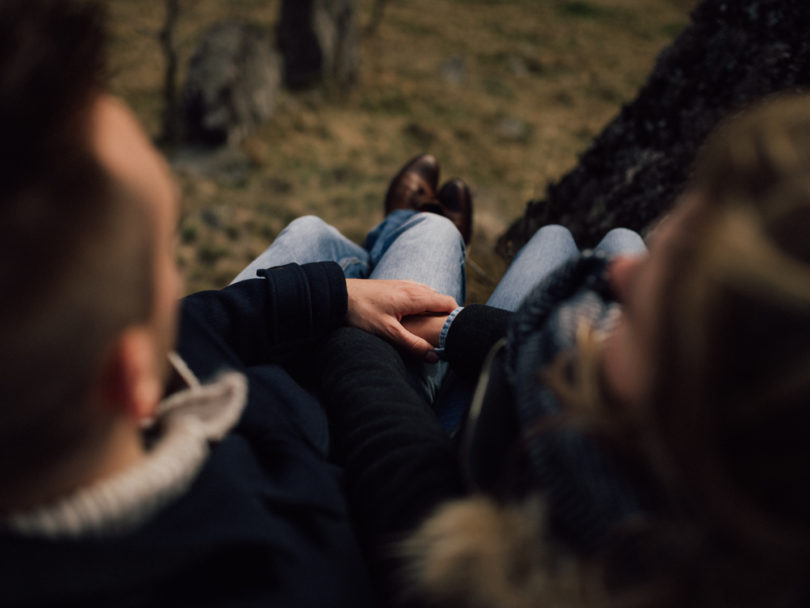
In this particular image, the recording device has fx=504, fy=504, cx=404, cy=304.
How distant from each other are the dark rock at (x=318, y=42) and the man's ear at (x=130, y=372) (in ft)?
19.1

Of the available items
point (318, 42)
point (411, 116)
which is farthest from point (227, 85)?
point (411, 116)

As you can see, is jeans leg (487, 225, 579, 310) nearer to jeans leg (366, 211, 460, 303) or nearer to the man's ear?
jeans leg (366, 211, 460, 303)

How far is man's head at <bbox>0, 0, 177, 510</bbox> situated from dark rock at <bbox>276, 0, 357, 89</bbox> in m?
5.69

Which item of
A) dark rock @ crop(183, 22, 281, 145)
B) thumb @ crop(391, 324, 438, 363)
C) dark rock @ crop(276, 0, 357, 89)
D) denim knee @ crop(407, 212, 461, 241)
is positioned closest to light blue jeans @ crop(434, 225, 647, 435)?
thumb @ crop(391, 324, 438, 363)

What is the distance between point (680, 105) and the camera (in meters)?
1.94

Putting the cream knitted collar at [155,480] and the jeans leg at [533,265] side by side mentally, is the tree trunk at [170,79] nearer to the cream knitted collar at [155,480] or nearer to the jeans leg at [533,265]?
the jeans leg at [533,265]

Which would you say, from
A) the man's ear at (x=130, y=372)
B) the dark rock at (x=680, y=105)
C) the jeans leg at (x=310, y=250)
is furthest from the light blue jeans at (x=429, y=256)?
the man's ear at (x=130, y=372)

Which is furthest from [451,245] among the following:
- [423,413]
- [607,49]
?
[607,49]

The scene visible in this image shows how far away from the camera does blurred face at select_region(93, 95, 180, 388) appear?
21.8 inches

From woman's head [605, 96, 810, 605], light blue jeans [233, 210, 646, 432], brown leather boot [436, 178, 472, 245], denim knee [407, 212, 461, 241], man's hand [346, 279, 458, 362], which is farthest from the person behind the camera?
brown leather boot [436, 178, 472, 245]

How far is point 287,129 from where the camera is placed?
16.8ft

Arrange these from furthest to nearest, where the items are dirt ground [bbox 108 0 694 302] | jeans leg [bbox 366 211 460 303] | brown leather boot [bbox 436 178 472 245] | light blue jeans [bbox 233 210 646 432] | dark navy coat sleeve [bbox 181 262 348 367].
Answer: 1. dirt ground [bbox 108 0 694 302]
2. brown leather boot [bbox 436 178 472 245]
3. jeans leg [bbox 366 211 460 303]
4. light blue jeans [bbox 233 210 646 432]
5. dark navy coat sleeve [bbox 181 262 348 367]

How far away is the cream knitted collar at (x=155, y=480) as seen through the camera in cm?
55

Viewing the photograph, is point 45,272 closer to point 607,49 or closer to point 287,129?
point 287,129
